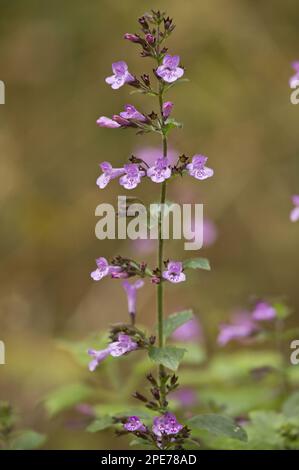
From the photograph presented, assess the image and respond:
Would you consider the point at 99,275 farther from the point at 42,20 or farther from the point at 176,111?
the point at 42,20

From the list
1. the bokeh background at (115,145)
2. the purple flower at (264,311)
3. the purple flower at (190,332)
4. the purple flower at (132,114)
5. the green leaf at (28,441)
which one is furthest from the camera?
the bokeh background at (115,145)

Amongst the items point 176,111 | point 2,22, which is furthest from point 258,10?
point 2,22

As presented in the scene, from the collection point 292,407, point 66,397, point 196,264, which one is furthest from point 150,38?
point 66,397

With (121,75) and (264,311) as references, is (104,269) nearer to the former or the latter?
(121,75)

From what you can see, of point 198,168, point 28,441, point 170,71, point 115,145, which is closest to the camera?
point 170,71

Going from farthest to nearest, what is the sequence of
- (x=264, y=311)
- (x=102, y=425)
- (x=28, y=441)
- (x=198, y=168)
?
1. (x=264, y=311)
2. (x=28, y=441)
3. (x=102, y=425)
4. (x=198, y=168)

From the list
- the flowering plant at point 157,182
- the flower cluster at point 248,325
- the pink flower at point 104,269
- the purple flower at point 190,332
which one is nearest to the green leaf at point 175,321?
the flowering plant at point 157,182

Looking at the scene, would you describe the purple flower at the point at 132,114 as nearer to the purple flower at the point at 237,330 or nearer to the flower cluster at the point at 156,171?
the flower cluster at the point at 156,171
